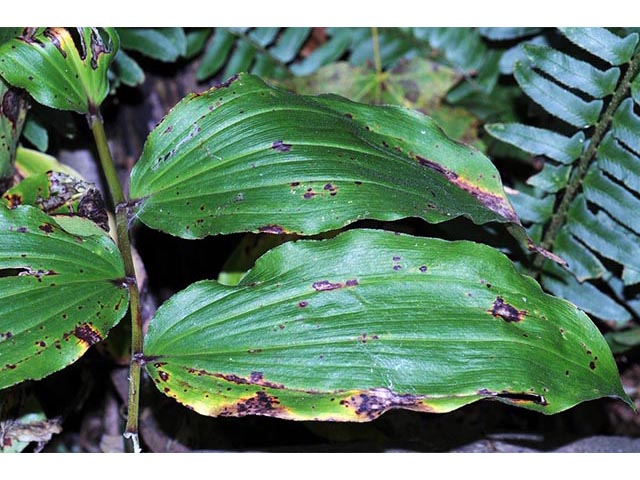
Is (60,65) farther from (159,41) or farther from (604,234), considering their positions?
(604,234)

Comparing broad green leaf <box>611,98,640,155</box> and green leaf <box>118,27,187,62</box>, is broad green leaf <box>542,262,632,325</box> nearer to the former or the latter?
broad green leaf <box>611,98,640,155</box>

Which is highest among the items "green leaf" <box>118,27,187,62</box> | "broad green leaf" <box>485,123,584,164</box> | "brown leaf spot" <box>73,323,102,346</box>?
"broad green leaf" <box>485,123,584,164</box>

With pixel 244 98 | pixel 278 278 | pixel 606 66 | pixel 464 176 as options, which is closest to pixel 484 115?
pixel 606 66

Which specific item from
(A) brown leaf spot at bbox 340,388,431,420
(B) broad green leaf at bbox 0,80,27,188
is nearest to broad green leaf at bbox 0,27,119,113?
(B) broad green leaf at bbox 0,80,27,188

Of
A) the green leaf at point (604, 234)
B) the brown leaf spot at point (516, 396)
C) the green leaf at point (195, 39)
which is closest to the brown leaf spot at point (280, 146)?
the brown leaf spot at point (516, 396)

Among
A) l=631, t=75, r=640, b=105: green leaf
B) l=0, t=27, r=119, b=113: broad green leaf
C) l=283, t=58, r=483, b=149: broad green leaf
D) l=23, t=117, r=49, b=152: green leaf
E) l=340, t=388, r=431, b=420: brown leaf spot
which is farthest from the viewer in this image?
l=283, t=58, r=483, b=149: broad green leaf

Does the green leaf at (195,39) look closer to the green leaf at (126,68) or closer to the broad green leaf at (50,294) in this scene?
the green leaf at (126,68)

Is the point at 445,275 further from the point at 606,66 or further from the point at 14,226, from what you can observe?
the point at 606,66
